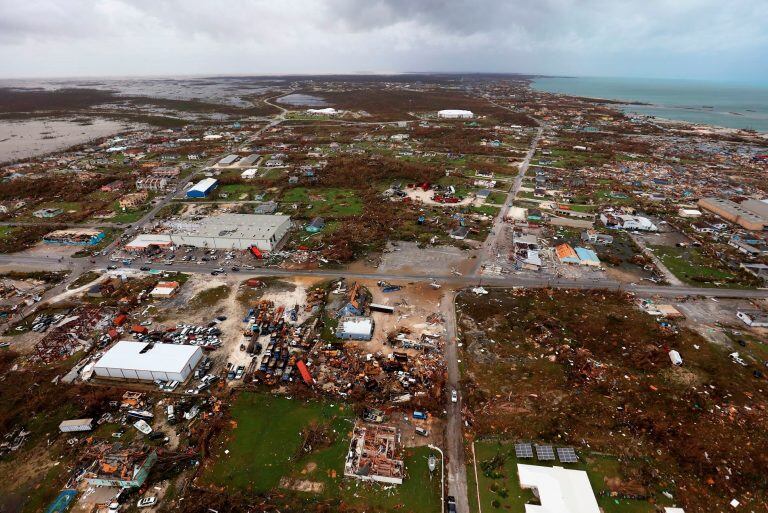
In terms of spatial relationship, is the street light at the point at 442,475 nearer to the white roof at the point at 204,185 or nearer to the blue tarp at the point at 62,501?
the blue tarp at the point at 62,501

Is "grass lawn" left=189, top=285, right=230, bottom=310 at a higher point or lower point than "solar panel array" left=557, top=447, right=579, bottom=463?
higher

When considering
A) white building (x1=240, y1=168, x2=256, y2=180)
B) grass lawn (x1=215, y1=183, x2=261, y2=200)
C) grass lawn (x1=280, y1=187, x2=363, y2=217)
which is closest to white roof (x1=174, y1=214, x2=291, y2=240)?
grass lawn (x1=280, y1=187, x2=363, y2=217)

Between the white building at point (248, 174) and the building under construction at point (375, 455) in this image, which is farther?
the white building at point (248, 174)

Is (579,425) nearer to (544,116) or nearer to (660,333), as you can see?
(660,333)

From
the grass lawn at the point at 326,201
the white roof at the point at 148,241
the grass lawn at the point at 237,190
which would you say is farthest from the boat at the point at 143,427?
the grass lawn at the point at 237,190

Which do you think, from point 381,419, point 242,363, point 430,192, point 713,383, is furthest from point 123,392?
point 430,192

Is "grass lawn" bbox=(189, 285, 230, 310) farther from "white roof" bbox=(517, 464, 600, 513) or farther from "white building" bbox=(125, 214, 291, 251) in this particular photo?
"white roof" bbox=(517, 464, 600, 513)

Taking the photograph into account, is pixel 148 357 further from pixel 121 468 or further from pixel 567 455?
pixel 567 455
